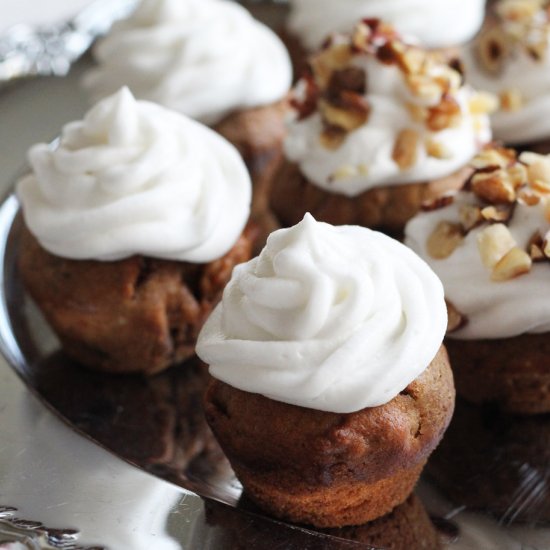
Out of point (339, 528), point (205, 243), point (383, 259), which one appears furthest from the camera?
point (205, 243)

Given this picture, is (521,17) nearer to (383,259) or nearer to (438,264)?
(438,264)

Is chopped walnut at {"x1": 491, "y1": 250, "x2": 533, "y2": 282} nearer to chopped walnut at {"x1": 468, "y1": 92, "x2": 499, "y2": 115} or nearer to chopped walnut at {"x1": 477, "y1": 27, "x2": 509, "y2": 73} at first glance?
chopped walnut at {"x1": 468, "y1": 92, "x2": 499, "y2": 115}

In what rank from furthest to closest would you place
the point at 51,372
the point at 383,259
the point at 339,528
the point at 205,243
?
the point at 51,372
the point at 205,243
the point at 339,528
the point at 383,259

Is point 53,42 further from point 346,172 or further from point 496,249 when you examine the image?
point 496,249

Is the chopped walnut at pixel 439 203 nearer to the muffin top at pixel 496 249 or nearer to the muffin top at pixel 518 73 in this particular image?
the muffin top at pixel 496 249

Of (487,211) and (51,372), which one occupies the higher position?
(487,211)

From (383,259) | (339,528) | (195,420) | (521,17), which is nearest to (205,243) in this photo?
(195,420)
